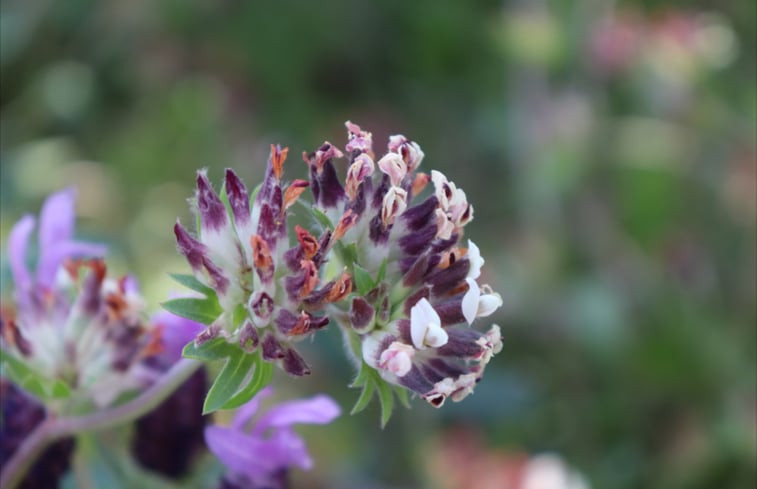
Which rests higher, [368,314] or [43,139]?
[43,139]

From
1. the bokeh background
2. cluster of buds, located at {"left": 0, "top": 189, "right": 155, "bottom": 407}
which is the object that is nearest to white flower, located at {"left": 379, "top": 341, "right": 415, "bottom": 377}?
cluster of buds, located at {"left": 0, "top": 189, "right": 155, "bottom": 407}

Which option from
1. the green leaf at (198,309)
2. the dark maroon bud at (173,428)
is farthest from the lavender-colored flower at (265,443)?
the green leaf at (198,309)

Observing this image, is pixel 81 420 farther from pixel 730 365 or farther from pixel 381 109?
pixel 381 109

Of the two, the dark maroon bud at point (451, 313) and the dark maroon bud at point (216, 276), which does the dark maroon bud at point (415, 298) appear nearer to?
the dark maroon bud at point (451, 313)

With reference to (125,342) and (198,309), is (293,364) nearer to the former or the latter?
(198,309)

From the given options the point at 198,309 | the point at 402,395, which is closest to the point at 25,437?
the point at 198,309

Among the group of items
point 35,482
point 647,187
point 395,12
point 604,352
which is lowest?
point 35,482

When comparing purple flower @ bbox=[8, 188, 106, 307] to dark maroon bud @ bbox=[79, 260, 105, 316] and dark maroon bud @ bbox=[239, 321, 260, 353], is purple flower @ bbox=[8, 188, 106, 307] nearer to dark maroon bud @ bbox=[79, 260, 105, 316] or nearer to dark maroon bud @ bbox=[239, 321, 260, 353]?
dark maroon bud @ bbox=[79, 260, 105, 316]

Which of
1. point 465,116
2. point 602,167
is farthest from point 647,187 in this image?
point 465,116
